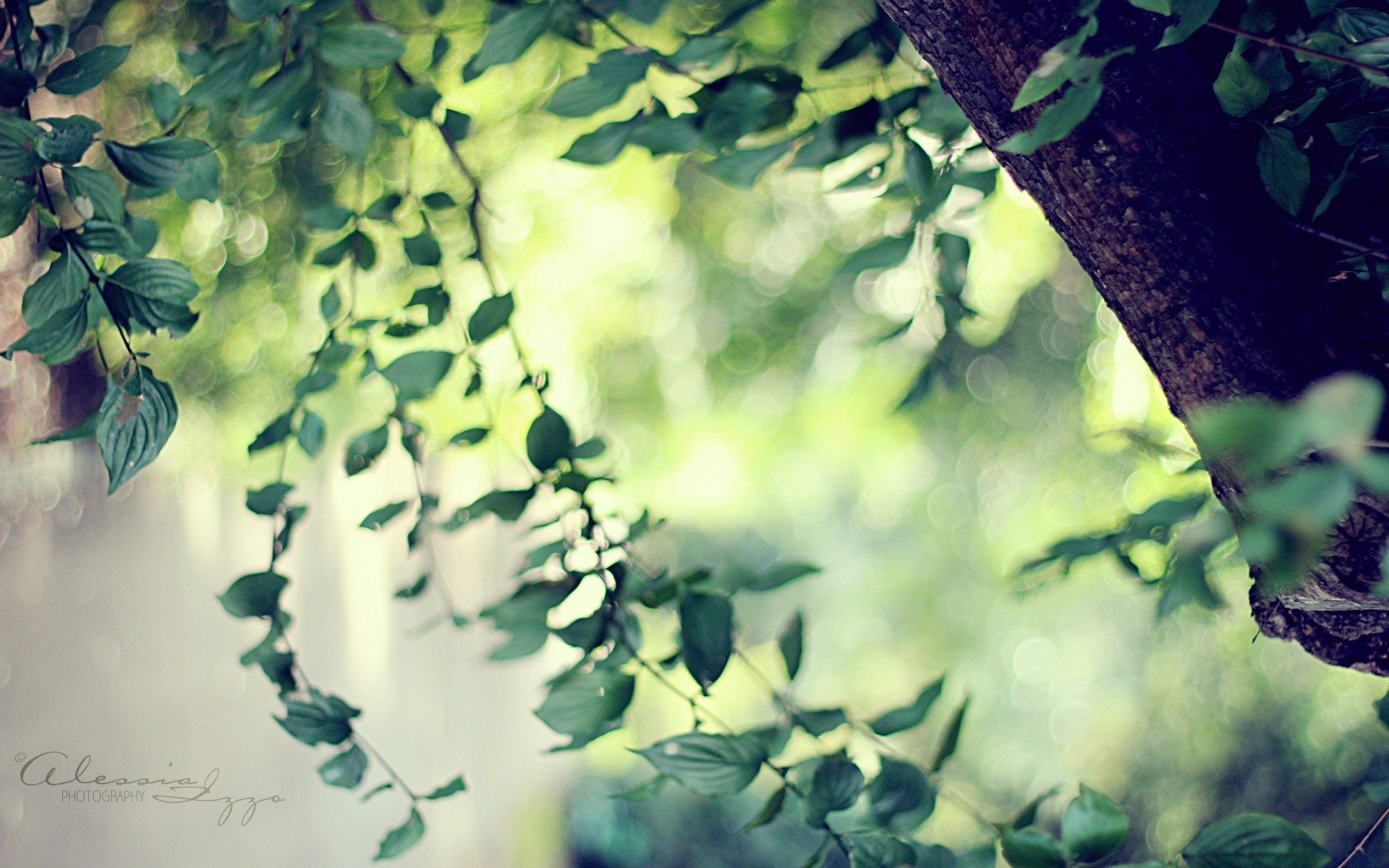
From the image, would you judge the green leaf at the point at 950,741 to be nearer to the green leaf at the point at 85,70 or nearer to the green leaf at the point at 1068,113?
the green leaf at the point at 1068,113

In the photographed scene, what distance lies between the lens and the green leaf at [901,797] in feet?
1.10

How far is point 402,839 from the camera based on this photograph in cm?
36

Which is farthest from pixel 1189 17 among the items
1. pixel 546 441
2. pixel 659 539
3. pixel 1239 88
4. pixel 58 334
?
pixel 659 539

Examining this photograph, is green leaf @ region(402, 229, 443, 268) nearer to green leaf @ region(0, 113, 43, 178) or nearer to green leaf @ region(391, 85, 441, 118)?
green leaf @ region(391, 85, 441, 118)

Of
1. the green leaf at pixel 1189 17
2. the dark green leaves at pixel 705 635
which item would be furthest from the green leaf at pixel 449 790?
the green leaf at pixel 1189 17

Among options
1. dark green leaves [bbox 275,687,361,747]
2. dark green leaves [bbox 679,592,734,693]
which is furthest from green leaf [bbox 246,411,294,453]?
dark green leaves [bbox 679,592,734,693]

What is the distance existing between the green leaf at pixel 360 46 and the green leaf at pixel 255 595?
0.69ft

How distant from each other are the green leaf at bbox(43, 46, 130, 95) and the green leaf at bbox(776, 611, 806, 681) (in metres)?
0.34

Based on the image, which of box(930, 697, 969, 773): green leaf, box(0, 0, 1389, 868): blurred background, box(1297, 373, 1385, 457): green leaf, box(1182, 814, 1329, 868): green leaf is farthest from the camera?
box(0, 0, 1389, 868): blurred background

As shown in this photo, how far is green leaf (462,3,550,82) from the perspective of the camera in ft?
1.05

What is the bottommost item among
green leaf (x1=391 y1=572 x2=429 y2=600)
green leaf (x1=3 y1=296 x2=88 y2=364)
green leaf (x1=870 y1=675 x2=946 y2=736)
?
green leaf (x1=391 y1=572 x2=429 y2=600)

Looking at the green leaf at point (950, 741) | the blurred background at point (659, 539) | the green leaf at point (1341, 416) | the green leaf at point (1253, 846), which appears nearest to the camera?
the green leaf at point (1341, 416)

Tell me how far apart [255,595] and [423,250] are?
7.1 inches

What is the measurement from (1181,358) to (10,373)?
76 centimetres
